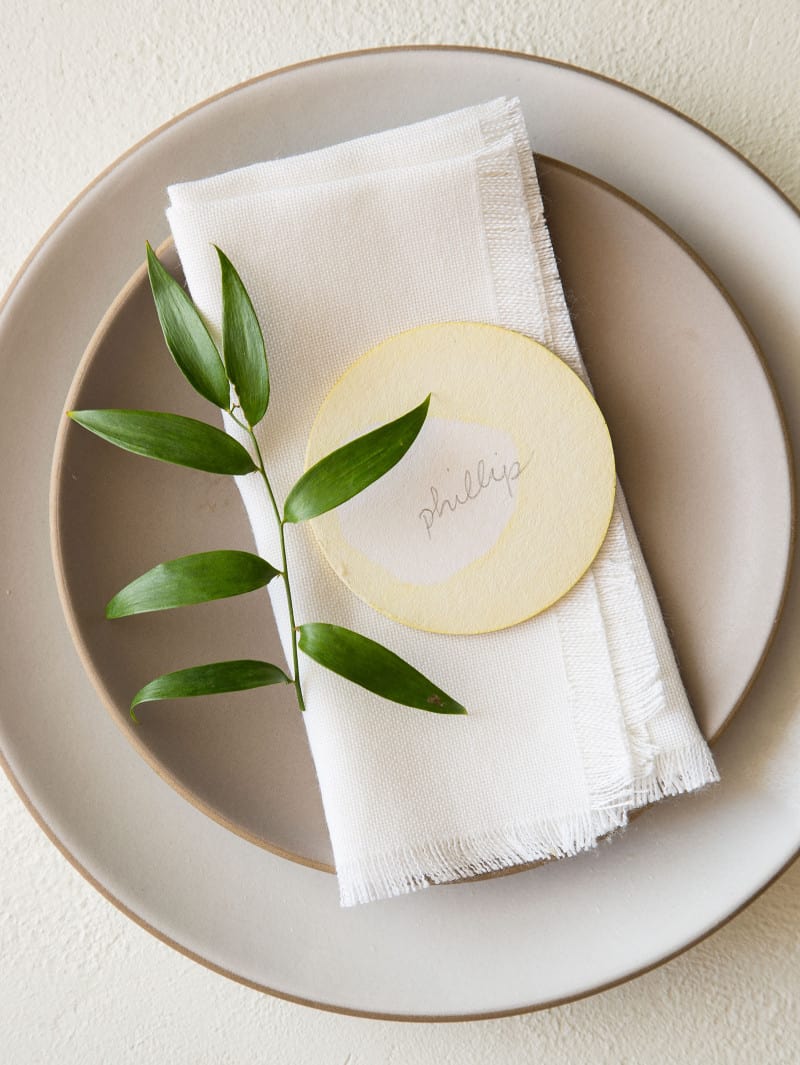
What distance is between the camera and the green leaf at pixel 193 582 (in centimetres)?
37

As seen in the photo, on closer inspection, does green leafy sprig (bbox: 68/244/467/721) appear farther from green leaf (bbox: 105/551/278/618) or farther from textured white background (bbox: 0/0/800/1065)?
textured white background (bbox: 0/0/800/1065)

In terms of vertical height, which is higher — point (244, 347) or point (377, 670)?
point (244, 347)

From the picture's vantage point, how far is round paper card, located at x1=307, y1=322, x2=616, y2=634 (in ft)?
1.29

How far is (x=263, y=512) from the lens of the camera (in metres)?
0.40

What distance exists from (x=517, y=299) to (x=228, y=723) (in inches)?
9.9

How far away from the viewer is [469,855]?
396mm

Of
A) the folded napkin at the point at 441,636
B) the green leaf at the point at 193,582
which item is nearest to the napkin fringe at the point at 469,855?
the folded napkin at the point at 441,636

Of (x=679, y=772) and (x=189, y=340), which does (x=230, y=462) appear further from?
(x=679, y=772)

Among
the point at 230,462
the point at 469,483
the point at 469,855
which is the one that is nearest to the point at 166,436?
the point at 230,462

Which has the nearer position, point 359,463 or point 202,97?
point 359,463

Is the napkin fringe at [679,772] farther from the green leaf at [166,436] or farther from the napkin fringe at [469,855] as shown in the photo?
the green leaf at [166,436]

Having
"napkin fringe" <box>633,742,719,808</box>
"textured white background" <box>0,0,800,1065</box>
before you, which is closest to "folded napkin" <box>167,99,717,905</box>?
"napkin fringe" <box>633,742,719,808</box>

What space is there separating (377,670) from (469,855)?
4.1 inches

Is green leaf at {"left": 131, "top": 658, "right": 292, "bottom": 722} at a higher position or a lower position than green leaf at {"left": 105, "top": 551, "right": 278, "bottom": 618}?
lower
